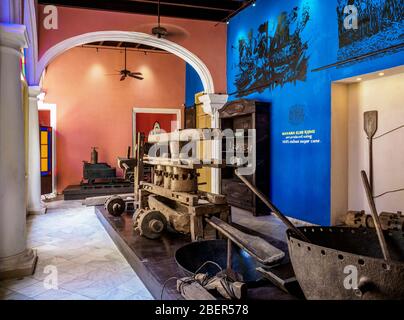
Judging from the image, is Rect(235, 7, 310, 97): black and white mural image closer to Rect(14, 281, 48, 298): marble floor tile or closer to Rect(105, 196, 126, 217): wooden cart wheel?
Rect(105, 196, 126, 217): wooden cart wheel

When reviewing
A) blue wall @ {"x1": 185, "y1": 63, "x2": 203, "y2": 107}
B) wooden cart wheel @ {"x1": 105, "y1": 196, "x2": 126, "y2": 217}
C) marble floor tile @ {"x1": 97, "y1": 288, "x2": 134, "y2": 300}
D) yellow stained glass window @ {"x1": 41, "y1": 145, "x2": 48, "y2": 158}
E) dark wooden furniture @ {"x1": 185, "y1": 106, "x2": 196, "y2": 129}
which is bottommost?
marble floor tile @ {"x1": 97, "y1": 288, "x2": 134, "y2": 300}

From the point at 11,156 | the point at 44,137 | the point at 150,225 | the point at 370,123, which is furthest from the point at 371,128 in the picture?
the point at 44,137

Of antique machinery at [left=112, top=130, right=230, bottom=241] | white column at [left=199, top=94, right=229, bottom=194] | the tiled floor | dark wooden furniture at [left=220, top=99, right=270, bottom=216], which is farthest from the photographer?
white column at [left=199, top=94, right=229, bottom=194]

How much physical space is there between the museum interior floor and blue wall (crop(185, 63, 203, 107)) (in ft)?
17.5

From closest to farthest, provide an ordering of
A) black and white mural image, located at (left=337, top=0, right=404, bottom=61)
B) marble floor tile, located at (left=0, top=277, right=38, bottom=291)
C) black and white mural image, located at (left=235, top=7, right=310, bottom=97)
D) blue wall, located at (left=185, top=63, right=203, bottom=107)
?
marble floor tile, located at (left=0, top=277, right=38, bottom=291)
black and white mural image, located at (left=337, top=0, right=404, bottom=61)
black and white mural image, located at (left=235, top=7, right=310, bottom=97)
blue wall, located at (left=185, top=63, right=203, bottom=107)

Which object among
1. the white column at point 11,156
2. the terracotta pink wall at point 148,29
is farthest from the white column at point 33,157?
the white column at point 11,156

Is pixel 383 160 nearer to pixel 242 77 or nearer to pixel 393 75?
pixel 393 75

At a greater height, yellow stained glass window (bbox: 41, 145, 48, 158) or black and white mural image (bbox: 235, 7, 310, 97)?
black and white mural image (bbox: 235, 7, 310, 97)

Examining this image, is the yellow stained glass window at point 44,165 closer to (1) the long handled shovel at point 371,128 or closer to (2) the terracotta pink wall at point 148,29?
(2) the terracotta pink wall at point 148,29

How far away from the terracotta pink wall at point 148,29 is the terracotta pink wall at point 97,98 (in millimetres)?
3729

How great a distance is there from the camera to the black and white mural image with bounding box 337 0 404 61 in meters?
4.49

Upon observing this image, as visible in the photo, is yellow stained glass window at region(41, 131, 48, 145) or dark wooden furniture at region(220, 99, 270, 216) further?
yellow stained glass window at region(41, 131, 48, 145)

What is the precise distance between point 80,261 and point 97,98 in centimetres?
805

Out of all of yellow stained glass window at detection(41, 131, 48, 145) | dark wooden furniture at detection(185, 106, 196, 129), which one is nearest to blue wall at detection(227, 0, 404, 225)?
dark wooden furniture at detection(185, 106, 196, 129)
